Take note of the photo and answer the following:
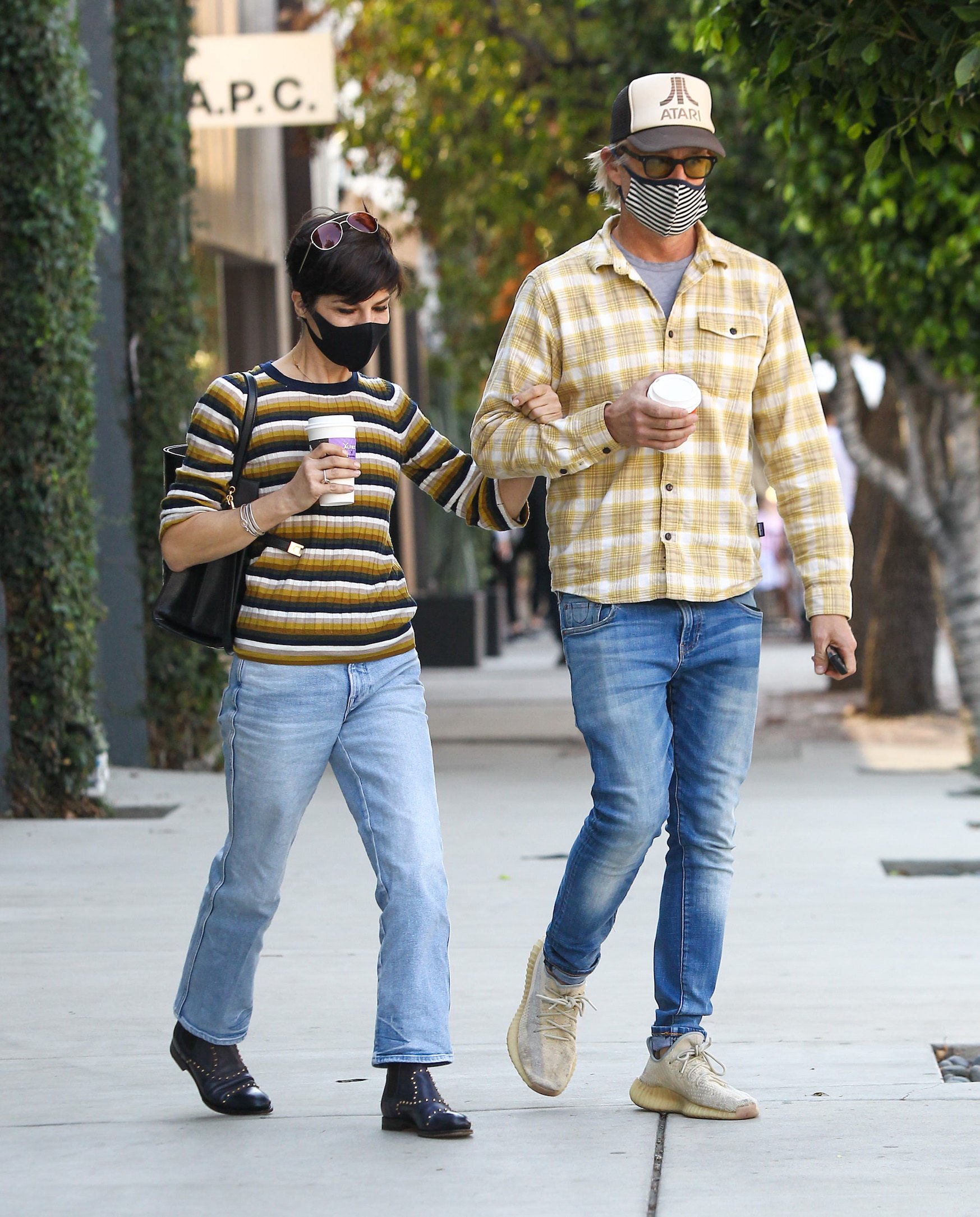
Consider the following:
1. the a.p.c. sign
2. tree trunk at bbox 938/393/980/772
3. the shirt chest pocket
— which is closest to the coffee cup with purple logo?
the shirt chest pocket

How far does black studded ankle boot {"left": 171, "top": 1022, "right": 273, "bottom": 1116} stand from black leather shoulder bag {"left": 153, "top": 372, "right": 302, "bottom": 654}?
2.81 ft

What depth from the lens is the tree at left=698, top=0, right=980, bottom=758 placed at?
5.46 meters

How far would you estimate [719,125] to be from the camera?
491 inches

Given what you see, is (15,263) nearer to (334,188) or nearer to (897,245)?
(897,245)

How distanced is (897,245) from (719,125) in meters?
2.38

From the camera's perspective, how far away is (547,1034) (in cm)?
427

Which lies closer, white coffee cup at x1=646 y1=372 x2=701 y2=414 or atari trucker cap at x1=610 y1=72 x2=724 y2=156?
white coffee cup at x1=646 y1=372 x2=701 y2=414

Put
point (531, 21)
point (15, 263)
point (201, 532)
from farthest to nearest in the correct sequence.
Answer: point (531, 21), point (15, 263), point (201, 532)

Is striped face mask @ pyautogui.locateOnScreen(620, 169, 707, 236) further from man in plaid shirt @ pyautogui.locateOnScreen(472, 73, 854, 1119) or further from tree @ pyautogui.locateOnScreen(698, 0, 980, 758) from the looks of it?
tree @ pyautogui.locateOnScreen(698, 0, 980, 758)

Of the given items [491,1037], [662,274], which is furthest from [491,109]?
[662,274]

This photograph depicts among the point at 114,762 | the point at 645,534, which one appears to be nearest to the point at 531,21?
the point at 114,762

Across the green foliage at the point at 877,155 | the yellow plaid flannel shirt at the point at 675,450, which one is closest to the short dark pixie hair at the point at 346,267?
the yellow plaid flannel shirt at the point at 675,450

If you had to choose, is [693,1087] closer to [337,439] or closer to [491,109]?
[337,439]

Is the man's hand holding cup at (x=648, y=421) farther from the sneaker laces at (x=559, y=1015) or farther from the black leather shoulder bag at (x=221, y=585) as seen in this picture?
the sneaker laces at (x=559, y=1015)
